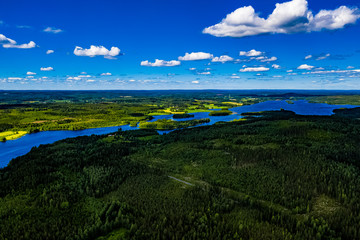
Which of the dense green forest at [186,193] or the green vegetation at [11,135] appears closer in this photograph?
the dense green forest at [186,193]

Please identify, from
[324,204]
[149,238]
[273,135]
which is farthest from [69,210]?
[273,135]

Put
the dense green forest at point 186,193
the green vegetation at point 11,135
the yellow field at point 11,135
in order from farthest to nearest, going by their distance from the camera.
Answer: the yellow field at point 11,135
the green vegetation at point 11,135
the dense green forest at point 186,193

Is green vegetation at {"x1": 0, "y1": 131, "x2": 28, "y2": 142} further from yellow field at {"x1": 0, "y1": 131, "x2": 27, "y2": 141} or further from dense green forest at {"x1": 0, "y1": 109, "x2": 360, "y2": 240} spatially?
dense green forest at {"x1": 0, "y1": 109, "x2": 360, "y2": 240}

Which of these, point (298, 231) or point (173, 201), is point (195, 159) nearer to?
point (173, 201)

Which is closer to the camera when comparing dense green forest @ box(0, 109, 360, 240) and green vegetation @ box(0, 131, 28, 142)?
dense green forest @ box(0, 109, 360, 240)

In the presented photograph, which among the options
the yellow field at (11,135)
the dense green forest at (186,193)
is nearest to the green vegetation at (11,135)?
the yellow field at (11,135)

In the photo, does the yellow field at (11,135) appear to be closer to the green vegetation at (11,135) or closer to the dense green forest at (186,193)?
the green vegetation at (11,135)

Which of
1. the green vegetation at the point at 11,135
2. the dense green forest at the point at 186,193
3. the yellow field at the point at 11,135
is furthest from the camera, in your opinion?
the yellow field at the point at 11,135

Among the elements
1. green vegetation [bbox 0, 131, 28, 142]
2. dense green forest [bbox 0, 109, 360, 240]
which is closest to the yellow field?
green vegetation [bbox 0, 131, 28, 142]
